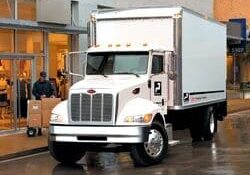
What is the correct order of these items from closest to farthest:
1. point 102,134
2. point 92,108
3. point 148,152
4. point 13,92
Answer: point 102,134 < point 92,108 < point 148,152 < point 13,92

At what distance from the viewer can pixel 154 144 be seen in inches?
539

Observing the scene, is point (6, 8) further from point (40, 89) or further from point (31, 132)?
point (31, 132)

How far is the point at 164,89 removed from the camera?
1513cm

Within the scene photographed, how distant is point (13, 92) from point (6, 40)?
1702 millimetres

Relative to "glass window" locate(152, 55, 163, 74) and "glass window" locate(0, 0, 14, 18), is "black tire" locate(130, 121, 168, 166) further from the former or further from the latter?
"glass window" locate(0, 0, 14, 18)

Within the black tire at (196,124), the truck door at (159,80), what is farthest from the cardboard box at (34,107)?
the truck door at (159,80)

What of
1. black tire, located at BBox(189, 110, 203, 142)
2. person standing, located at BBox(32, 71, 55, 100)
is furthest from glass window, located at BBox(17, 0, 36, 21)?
black tire, located at BBox(189, 110, 203, 142)

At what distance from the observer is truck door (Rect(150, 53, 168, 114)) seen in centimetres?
1470

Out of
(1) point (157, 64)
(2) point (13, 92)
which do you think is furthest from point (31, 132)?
(1) point (157, 64)

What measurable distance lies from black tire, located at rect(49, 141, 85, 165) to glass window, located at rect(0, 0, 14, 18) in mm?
7561

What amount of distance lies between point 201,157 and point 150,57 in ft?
8.46

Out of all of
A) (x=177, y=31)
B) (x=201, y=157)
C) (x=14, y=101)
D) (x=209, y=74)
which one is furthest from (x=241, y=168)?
(x=14, y=101)

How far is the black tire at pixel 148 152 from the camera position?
13383 mm

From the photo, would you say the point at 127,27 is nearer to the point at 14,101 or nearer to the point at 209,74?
the point at 209,74
